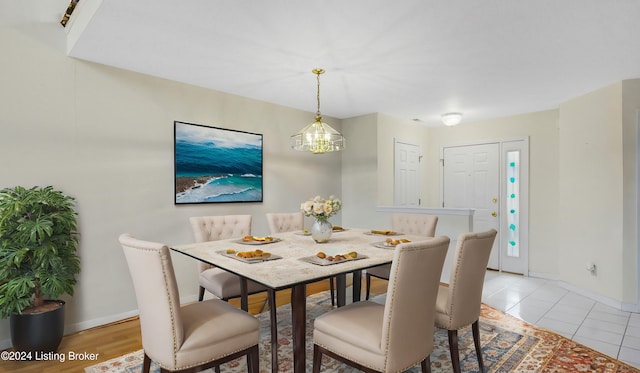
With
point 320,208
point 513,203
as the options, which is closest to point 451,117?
point 513,203

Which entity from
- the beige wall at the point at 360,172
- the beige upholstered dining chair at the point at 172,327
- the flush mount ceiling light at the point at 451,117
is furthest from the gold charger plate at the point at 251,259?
the flush mount ceiling light at the point at 451,117

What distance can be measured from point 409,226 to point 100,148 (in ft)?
9.95

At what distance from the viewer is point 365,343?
1672 mm

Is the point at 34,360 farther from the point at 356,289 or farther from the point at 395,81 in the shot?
the point at 395,81

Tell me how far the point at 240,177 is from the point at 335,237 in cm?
159

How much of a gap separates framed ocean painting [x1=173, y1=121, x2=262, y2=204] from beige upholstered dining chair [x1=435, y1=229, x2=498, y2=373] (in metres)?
2.66

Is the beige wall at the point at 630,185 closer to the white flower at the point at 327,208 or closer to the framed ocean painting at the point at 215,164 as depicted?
the white flower at the point at 327,208

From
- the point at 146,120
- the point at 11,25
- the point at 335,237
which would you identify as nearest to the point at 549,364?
the point at 335,237

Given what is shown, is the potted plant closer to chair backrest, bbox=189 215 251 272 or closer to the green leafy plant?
the green leafy plant

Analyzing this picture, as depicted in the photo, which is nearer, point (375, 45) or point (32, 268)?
point (32, 268)

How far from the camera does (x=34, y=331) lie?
2.41 meters

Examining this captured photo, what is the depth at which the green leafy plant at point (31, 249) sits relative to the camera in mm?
2355

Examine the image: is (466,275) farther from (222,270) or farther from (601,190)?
(601,190)

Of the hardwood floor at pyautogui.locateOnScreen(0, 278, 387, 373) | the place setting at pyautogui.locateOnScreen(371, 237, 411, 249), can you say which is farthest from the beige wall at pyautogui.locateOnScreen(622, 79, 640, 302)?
the hardwood floor at pyautogui.locateOnScreen(0, 278, 387, 373)
